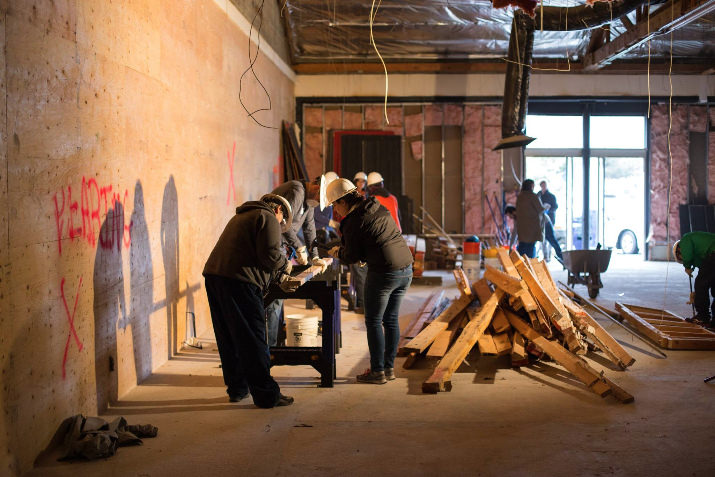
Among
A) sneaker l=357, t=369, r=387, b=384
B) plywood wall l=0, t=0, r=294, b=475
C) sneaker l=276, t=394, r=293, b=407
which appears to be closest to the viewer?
plywood wall l=0, t=0, r=294, b=475

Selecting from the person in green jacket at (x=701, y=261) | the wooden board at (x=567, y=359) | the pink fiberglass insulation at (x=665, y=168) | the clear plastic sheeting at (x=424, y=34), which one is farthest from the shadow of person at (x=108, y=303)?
the pink fiberglass insulation at (x=665, y=168)

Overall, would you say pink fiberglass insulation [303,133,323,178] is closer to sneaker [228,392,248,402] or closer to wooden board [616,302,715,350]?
wooden board [616,302,715,350]

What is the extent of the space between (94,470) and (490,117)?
14737 millimetres

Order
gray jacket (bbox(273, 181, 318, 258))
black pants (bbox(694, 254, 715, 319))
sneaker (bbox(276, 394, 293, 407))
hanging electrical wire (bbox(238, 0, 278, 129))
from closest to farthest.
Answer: sneaker (bbox(276, 394, 293, 407))
gray jacket (bbox(273, 181, 318, 258))
black pants (bbox(694, 254, 715, 319))
hanging electrical wire (bbox(238, 0, 278, 129))

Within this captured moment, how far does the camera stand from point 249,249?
5457 mm

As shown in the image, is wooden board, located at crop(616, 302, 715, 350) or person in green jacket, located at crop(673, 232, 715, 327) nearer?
wooden board, located at crop(616, 302, 715, 350)

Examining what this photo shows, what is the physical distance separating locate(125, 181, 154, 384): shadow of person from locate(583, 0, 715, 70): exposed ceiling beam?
21.8ft

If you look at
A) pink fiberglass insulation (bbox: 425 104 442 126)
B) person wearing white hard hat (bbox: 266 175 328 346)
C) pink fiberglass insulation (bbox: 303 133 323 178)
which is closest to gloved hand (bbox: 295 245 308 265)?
person wearing white hard hat (bbox: 266 175 328 346)

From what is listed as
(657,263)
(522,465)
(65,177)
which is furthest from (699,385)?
(657,263)

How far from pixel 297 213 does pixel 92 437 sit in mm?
3516

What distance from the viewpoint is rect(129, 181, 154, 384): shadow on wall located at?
6090 millimetres

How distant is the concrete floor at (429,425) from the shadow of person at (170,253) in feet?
1.17

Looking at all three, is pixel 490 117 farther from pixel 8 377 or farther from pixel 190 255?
pixel 8 377

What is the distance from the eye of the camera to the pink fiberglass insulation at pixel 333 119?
57.5 ft
